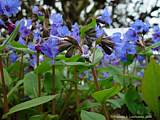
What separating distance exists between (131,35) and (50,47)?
332mm

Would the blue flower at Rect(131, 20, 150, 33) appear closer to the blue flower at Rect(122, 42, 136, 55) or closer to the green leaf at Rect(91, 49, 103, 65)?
the blue flower at Rect(122, 42, 136, 55)

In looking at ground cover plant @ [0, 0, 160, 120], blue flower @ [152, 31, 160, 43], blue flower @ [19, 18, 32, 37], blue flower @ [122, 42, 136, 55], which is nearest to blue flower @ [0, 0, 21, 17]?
ground cover plant @ [0, 0, 160, 120]

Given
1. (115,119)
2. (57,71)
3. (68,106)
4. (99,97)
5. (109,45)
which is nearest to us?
(99,97)

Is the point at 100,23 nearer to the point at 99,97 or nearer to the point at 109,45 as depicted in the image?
the point at 109,45

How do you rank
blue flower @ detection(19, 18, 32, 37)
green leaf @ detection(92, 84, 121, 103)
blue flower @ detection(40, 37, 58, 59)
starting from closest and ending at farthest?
1. green leaf @ detection(92, 84, 121, 103)
2. blue flower @ detection(40, 37, 58, 59)
3. blue flower @ detection(19, 18, 32, 37)

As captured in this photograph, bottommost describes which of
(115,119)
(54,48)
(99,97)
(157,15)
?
(115,119)

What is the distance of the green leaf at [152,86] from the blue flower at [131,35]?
8.2 inches

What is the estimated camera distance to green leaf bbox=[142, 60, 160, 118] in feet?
3.44

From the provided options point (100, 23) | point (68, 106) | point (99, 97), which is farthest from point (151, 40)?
point (99, 97)

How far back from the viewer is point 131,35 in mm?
1261

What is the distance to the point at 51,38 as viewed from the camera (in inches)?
42.5

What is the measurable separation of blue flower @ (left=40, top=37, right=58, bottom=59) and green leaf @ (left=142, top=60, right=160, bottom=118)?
0.27 meters

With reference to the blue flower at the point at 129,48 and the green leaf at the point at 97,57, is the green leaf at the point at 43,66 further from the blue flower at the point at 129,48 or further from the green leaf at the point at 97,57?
the blue flower at the point at 129,48

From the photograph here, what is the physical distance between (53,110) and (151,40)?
19.9 inches
